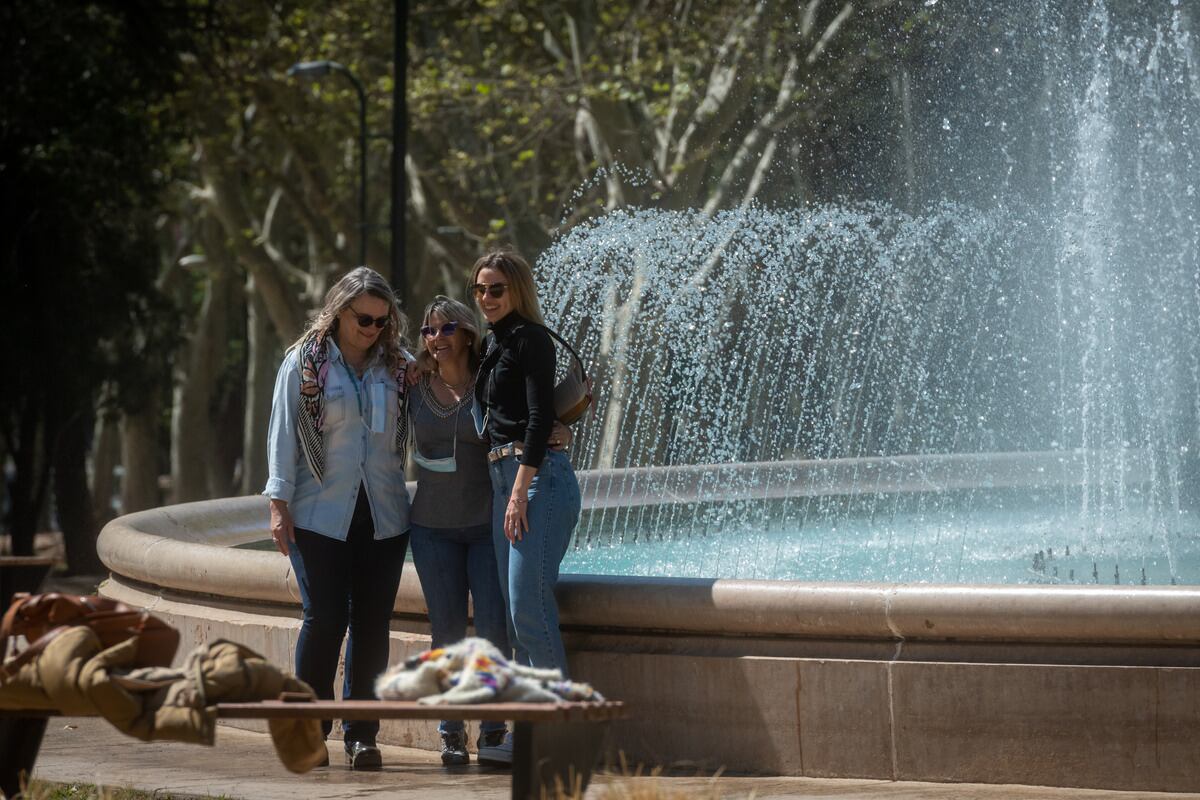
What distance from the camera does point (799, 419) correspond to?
21.5 meters

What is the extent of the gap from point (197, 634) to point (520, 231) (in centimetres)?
1576

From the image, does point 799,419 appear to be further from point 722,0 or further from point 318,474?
point 318,474

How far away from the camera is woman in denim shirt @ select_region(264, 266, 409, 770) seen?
19.1 feet

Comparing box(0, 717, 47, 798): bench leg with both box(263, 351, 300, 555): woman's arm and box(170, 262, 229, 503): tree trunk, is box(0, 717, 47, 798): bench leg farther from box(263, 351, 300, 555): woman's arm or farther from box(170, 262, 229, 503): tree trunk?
box(170, 262, 229, 503): tree trunk

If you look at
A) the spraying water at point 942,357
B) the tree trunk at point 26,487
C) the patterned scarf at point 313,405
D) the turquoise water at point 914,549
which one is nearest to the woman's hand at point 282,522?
the patterned scarf at point 313,405

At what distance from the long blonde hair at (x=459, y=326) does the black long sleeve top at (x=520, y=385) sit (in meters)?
0.18

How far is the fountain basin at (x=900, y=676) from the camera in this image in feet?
17.0

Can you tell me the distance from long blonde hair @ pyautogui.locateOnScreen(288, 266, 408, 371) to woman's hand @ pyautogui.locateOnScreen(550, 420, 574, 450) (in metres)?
0.71

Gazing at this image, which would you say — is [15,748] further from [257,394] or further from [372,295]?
[257,394]

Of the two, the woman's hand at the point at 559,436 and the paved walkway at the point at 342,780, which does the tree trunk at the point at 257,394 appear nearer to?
the paved walkway at the point at 342,780

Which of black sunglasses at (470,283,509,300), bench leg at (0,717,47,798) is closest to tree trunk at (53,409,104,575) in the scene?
black sunglasses at (470,283,509,300)

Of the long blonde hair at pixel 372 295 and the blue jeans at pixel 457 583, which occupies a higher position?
the long blonde hair at pixel 372 295

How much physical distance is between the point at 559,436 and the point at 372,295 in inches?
32.7

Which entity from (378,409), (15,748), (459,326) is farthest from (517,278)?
(15,748)
